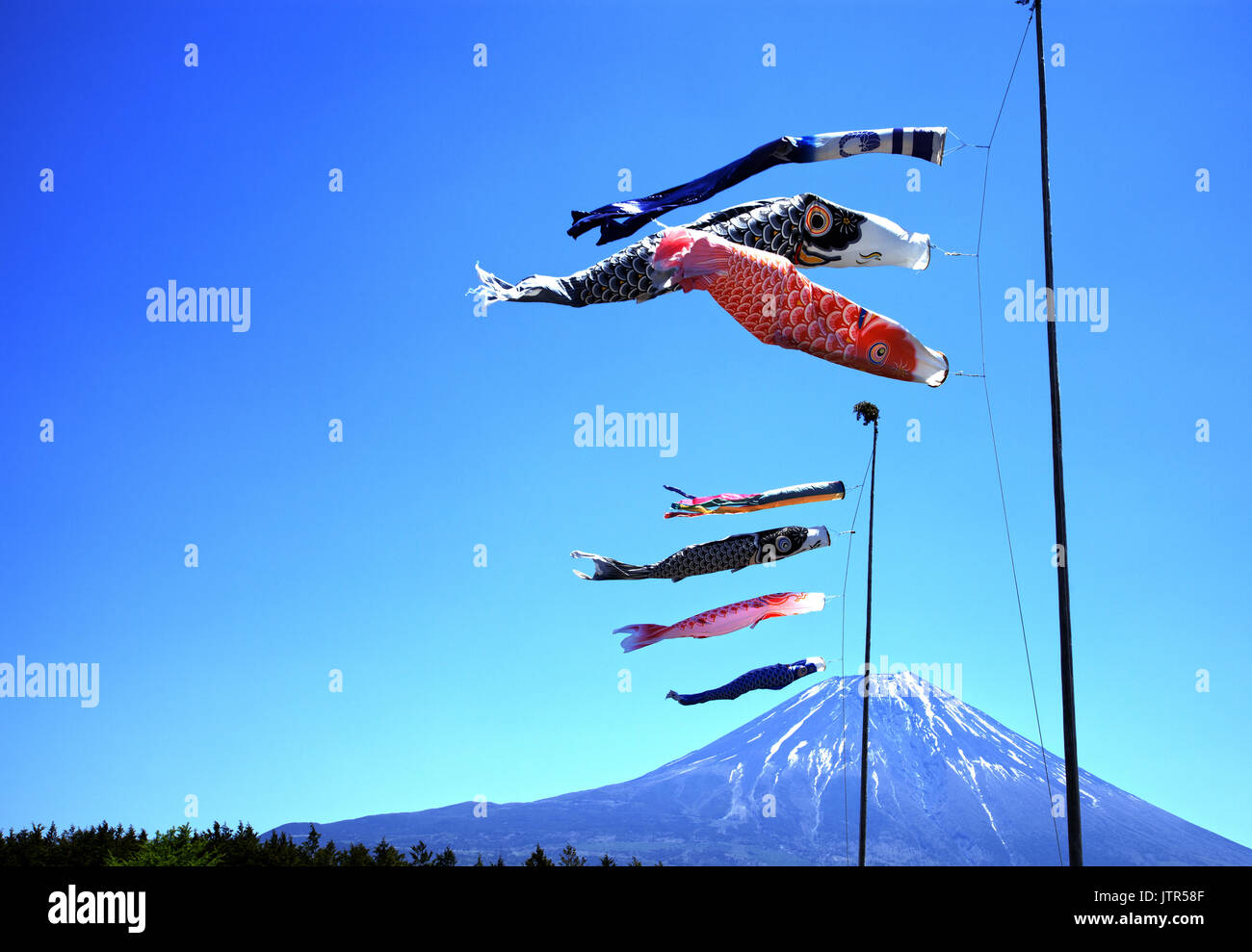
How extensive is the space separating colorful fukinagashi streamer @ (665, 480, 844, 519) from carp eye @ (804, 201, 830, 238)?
5.25 m

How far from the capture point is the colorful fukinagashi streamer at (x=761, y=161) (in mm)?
15172

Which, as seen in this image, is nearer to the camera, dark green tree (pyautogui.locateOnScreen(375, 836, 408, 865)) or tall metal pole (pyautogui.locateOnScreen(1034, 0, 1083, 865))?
tall metal pole (pyautogui.locateOnScreen(1034, 0, 1083, 865))

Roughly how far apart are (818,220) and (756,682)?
9.04m

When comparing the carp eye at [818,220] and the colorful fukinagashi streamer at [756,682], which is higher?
the carp eye at [818,220]

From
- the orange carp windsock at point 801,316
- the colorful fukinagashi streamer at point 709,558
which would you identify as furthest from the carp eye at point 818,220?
the colorful fukinagashi streamer at point 709,558

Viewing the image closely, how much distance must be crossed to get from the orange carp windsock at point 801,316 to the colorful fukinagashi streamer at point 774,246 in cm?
71

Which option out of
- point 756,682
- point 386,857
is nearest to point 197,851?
point 386,857

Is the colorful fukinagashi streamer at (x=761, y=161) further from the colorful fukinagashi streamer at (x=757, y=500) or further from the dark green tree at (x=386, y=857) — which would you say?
the dark green tree at (x=386, y=857)

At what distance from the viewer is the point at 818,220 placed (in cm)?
1538

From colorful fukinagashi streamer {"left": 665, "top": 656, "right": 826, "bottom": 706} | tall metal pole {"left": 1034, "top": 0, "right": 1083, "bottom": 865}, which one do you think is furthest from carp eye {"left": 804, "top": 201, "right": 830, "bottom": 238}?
colorful fukinagashi streamer {"left": 665, "top": 656, "right": 826, "bottom": 706}

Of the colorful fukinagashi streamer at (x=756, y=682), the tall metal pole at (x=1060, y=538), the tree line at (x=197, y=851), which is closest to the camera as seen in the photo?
the tall metal pole at (x=1060, y=538)

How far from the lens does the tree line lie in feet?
94.1

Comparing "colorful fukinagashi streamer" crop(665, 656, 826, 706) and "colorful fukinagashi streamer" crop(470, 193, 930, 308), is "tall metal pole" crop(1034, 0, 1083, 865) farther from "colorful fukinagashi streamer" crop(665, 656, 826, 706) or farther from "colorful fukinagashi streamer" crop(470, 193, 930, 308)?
"colorful fukinagashi streamer" crop(665, 656, 826, 706)

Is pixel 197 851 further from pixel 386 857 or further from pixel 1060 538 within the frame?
pixel 1060 538
